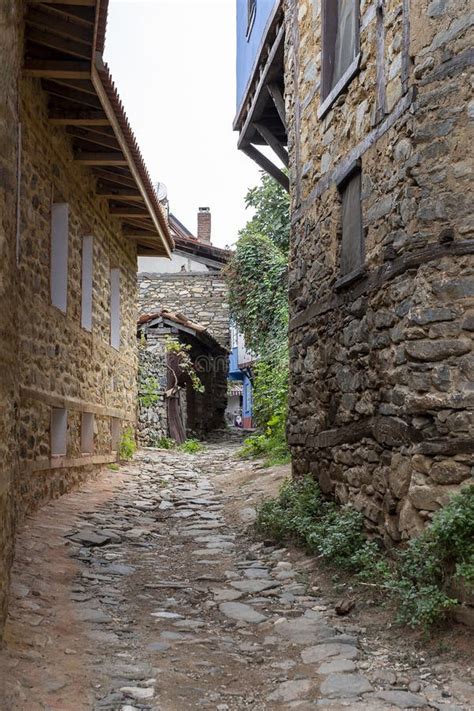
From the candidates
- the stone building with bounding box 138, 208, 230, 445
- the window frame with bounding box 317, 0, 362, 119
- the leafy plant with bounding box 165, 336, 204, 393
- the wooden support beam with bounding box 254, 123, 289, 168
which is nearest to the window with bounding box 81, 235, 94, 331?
the wooden support beam with bounding box 254, 123, 289, 168

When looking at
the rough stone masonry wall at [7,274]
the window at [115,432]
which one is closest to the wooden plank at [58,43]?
the rough stone masonry wall at [7,274]

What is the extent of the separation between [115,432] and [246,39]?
641cm

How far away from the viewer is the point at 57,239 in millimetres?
8047

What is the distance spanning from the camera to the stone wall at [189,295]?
2319cm

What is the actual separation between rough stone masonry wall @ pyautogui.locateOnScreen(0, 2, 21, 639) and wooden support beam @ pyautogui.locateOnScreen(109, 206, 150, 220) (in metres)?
6.82

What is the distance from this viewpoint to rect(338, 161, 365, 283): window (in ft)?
19.0

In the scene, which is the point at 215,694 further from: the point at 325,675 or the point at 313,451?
the point at 313,451

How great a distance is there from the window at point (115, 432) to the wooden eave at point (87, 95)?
3.29 m

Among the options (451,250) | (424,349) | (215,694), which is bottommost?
(215,694)

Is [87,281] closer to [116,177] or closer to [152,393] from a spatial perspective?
[116,177]

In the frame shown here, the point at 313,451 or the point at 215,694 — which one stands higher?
the point at 313,451

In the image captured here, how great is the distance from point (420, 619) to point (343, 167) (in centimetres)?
379

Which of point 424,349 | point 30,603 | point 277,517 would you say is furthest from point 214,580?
point 424,349

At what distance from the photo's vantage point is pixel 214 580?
5.44 m
